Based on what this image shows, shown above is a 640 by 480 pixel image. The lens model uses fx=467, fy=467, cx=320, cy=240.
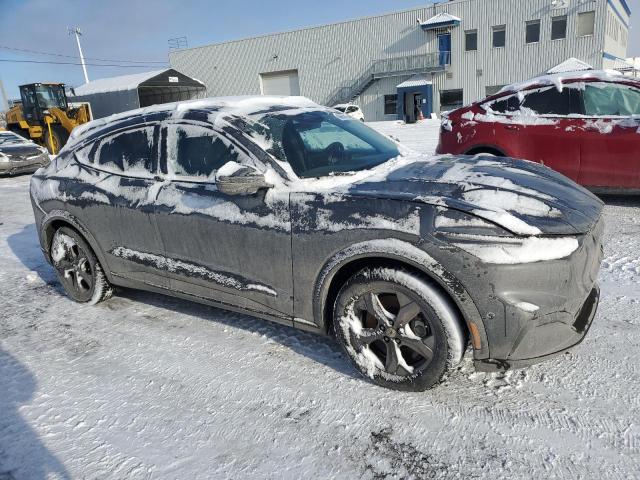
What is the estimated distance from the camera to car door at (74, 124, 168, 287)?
10.9 feet

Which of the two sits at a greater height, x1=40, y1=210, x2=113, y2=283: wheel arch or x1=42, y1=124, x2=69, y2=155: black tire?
x1=42, y1=124, x2=69, y2=155: black tire

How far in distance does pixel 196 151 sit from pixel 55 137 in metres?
19.9

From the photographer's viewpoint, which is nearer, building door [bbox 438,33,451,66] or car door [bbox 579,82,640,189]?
car door [bbox 579,82,640,189]

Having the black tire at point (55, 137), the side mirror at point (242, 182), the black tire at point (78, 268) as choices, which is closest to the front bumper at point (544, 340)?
the side mirror at point (242, 182)

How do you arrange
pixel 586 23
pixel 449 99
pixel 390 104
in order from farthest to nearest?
pixel 390 104, pixel 449 99, pixel 586 23

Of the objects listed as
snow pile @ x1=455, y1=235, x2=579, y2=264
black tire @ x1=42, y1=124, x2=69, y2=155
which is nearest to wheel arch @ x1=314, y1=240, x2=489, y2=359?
snow pile @ x1=455, y1=235, x2=579, y2=264

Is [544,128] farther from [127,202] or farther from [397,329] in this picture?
[127,202]

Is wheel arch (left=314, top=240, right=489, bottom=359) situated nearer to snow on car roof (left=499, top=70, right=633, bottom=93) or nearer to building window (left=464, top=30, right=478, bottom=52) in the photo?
snow on car roof (left=499, top=70, right=633, bottom=93)

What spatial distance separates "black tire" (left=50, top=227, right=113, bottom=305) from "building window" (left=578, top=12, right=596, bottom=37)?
117ft

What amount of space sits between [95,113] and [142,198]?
43200mm

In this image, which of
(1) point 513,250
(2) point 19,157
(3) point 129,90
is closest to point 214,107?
(1) point 513,250

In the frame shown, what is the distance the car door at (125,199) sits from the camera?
130 inches

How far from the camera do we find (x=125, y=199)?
3.39 meters

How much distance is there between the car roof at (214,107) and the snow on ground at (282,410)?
1532 millimetres
